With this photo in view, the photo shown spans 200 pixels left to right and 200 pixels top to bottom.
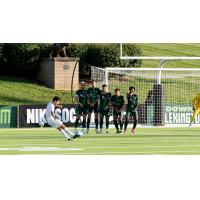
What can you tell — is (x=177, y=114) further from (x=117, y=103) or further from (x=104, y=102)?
(x=104, y=102)

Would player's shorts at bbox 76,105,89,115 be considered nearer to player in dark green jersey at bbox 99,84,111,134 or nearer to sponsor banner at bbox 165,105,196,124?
player in dark green jersey at bbox 99,84,111,134

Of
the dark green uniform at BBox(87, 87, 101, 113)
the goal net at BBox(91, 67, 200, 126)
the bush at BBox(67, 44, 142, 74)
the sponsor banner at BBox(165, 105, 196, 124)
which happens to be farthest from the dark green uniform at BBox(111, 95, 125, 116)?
the bush at BBox(67, 44, 142, 74)

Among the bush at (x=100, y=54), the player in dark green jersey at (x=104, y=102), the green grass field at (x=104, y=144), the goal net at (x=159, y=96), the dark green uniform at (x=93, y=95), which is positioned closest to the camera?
the green grass field at (x=104, y=144)

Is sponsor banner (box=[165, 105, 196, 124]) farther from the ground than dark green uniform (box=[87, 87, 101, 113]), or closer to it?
closer to it

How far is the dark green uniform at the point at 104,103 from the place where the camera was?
1266 inches

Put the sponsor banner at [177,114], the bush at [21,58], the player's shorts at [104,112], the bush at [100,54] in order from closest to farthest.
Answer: the player's shorts at [104,112] → the sponsor banner at [177,114] → the bush at [21,58] → the bush at [100,54]

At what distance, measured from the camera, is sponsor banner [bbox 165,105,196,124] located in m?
40.4

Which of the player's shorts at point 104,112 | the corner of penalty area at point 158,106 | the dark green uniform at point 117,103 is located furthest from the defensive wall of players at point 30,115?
the dark green uniform at point 117,103

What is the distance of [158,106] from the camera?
3962 cm

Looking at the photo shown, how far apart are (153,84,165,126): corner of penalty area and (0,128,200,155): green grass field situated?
7035mm

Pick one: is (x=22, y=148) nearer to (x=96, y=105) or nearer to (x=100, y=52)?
(x=96, y=105)

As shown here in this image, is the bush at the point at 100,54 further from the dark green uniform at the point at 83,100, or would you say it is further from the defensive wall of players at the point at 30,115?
the dark green uniform at the point at 83,100

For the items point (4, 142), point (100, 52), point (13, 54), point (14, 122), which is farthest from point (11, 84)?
point (4, 142)

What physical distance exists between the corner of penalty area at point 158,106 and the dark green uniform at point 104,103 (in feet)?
23.9
